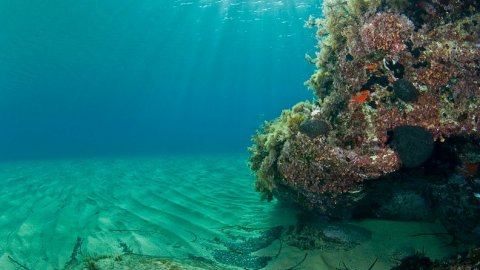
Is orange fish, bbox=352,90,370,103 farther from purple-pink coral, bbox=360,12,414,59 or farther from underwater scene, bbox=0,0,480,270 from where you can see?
purple-pink coral, bbox=360,12,414,59

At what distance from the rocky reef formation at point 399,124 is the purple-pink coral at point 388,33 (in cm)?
1

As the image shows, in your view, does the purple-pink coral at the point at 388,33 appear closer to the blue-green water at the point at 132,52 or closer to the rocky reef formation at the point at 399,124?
the rocky reef formation at the point at 399,124

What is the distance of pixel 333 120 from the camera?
5.41 meters

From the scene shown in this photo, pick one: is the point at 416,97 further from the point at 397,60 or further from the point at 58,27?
the point at 58,27

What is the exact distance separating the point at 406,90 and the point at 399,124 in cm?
50

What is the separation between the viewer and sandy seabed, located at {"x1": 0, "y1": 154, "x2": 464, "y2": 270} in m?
5.47

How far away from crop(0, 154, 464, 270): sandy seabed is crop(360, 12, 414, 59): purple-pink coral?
3.05 metres

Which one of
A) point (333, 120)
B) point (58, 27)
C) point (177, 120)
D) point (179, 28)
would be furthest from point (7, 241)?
point (177, 120)

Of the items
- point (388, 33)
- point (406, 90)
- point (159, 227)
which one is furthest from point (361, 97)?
point (159, 227)

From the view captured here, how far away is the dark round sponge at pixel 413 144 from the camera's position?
450cm

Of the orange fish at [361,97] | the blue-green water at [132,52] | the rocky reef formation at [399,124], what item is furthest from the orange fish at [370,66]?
the blue-green water at [132,52]

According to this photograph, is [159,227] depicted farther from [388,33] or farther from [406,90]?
[388,33]

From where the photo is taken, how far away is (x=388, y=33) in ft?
16.3

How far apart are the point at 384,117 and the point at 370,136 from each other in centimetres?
35
